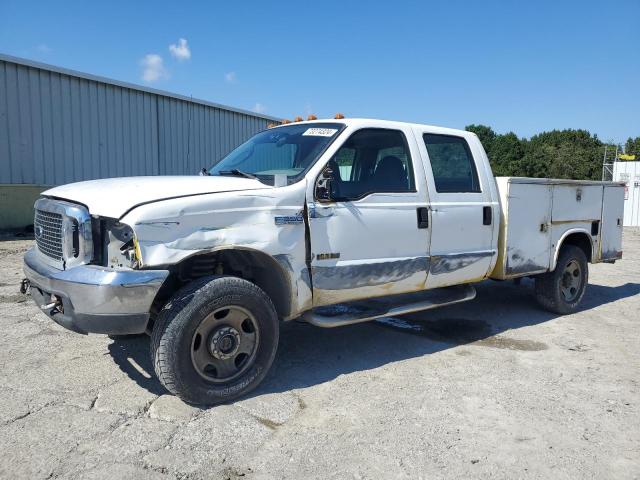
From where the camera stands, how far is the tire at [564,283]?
5922 millimetres

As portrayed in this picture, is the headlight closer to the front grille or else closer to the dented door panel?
the front grille

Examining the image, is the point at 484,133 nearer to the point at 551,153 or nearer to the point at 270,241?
the point at 551,153

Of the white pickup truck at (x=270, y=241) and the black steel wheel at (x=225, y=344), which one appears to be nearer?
the white pickup truck at (x=270, y=241)

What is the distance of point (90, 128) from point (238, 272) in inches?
451

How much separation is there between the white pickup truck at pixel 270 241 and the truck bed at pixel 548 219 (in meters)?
0.02

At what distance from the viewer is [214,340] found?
132 inches

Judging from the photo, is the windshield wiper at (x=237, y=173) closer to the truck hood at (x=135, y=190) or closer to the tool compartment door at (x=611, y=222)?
the truck hood at (x=135, y=190)

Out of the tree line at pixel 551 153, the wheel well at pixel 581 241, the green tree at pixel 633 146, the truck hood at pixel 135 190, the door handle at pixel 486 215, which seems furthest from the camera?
the green tree at pixel 633 146

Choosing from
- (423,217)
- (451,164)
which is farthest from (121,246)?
(451,164)

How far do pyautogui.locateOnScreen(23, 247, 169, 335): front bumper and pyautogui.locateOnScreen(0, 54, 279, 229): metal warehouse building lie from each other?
1046 cm

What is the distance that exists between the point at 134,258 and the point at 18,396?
1.33 metres

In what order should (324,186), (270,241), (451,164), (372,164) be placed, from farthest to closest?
(451,164) < (372,164) < (324,186) < (270,241)

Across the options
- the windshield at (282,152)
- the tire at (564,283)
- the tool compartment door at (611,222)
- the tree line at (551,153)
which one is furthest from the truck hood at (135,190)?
the tree line at (551,153)

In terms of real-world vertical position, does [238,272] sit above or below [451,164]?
below
